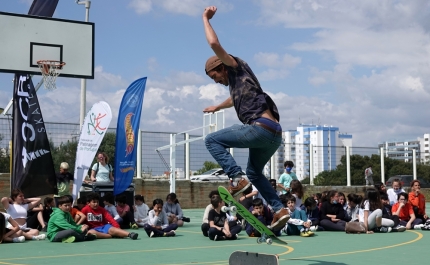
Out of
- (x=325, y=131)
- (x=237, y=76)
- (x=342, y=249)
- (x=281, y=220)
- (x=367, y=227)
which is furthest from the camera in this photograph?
(x=325, y=131)

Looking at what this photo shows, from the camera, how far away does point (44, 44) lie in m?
16.4

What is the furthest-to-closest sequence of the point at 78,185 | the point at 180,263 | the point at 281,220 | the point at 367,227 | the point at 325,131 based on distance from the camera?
the point at 325,131 < the point at 78,185 < the point at 367,227 < the point at 180,263 < the point at 281,220

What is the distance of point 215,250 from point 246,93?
3977 mm

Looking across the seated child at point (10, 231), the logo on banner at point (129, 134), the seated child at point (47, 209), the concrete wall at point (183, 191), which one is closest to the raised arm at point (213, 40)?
the seated child at point (10, 231)

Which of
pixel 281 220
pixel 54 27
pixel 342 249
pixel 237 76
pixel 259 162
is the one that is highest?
pixel 54 27

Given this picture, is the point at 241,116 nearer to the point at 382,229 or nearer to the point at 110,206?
the point at 382,229

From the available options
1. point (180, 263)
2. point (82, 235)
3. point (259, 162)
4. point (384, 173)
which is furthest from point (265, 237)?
point (384, 173)

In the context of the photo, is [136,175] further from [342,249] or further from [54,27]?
[342,249]

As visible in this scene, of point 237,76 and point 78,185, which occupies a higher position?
point 237,76

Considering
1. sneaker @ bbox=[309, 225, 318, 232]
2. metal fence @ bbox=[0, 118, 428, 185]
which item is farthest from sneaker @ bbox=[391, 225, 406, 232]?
metal fence @ bbox=[0, 118, 428, 185]

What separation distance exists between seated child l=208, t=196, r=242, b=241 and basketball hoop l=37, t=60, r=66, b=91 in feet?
20.7

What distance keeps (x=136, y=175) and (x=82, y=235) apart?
372 inches

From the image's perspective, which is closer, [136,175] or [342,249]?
[342,249]

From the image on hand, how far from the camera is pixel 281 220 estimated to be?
704 centimetres
